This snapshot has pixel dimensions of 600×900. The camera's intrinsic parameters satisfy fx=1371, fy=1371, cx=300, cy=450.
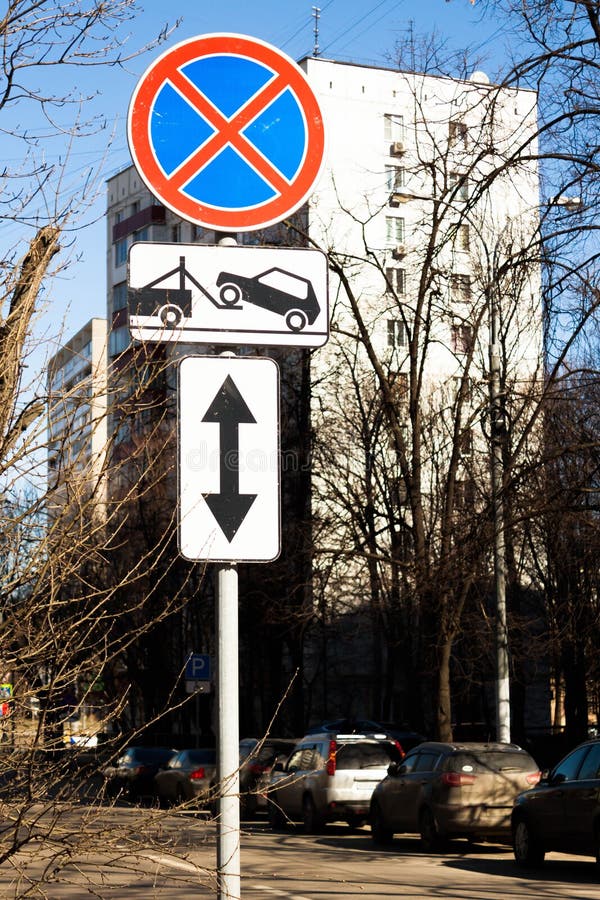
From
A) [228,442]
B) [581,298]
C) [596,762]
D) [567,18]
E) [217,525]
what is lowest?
[596,762]

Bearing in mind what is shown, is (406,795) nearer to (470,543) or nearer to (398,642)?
(470,543)

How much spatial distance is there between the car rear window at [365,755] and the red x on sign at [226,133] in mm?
20935

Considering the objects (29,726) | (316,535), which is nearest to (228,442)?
(29,726)

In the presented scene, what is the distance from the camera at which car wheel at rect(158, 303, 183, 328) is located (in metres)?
4.20

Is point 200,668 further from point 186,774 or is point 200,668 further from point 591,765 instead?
point 591,765

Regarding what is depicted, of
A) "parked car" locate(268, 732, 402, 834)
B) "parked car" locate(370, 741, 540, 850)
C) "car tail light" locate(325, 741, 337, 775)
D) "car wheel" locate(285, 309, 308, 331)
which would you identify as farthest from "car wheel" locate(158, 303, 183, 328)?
"car tail light" locate(325, 741, 337, 775)

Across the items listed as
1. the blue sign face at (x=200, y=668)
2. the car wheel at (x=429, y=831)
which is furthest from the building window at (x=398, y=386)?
the car wheel at (x=429, y=831)

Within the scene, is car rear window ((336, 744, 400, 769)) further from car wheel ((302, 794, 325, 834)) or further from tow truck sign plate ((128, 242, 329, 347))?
tow truck sign plate ((128, 242, 329, 347))

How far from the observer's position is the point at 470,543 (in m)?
22.2

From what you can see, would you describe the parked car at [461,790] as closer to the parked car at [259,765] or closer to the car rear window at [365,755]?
the car rear window at [365,755]

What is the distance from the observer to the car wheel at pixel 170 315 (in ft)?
13.8

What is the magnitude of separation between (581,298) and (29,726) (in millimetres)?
12188

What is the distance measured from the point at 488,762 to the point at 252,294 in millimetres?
16817

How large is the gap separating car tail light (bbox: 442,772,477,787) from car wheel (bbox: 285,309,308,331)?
16.4 m
